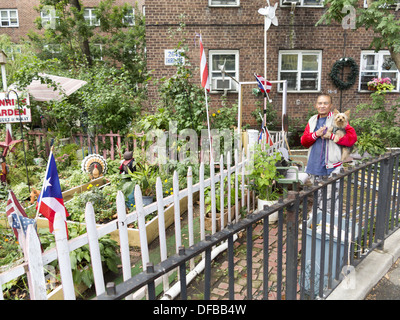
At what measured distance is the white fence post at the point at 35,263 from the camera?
5.79 ft

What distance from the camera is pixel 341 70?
448 inches

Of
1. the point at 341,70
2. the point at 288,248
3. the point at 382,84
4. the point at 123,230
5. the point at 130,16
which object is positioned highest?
the point at 130,16

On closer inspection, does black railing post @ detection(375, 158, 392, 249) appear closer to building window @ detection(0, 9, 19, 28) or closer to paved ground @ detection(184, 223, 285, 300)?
paved ground @ detection(184, 223, 285, 300)

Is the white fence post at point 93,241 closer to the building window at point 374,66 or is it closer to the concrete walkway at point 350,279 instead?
the concrete walkway at point 350,279

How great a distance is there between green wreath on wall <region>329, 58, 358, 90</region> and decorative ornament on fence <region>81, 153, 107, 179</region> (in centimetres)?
888

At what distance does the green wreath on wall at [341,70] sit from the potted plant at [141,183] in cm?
878

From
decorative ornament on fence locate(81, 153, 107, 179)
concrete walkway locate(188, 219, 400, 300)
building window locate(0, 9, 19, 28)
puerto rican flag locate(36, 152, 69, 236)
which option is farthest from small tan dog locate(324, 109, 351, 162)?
building window locate(0, 9, 19, 28)

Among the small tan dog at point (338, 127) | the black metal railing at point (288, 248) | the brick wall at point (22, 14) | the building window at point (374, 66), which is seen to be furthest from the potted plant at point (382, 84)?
the brick wall at point (22, 14)

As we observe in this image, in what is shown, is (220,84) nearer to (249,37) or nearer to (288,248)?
(249,37)

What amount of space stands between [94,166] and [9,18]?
2417 centimetres

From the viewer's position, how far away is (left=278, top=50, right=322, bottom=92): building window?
11430 millimetres

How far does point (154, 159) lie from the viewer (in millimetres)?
5527

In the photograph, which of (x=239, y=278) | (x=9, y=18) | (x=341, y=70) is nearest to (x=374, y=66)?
(x=341, y=70)
